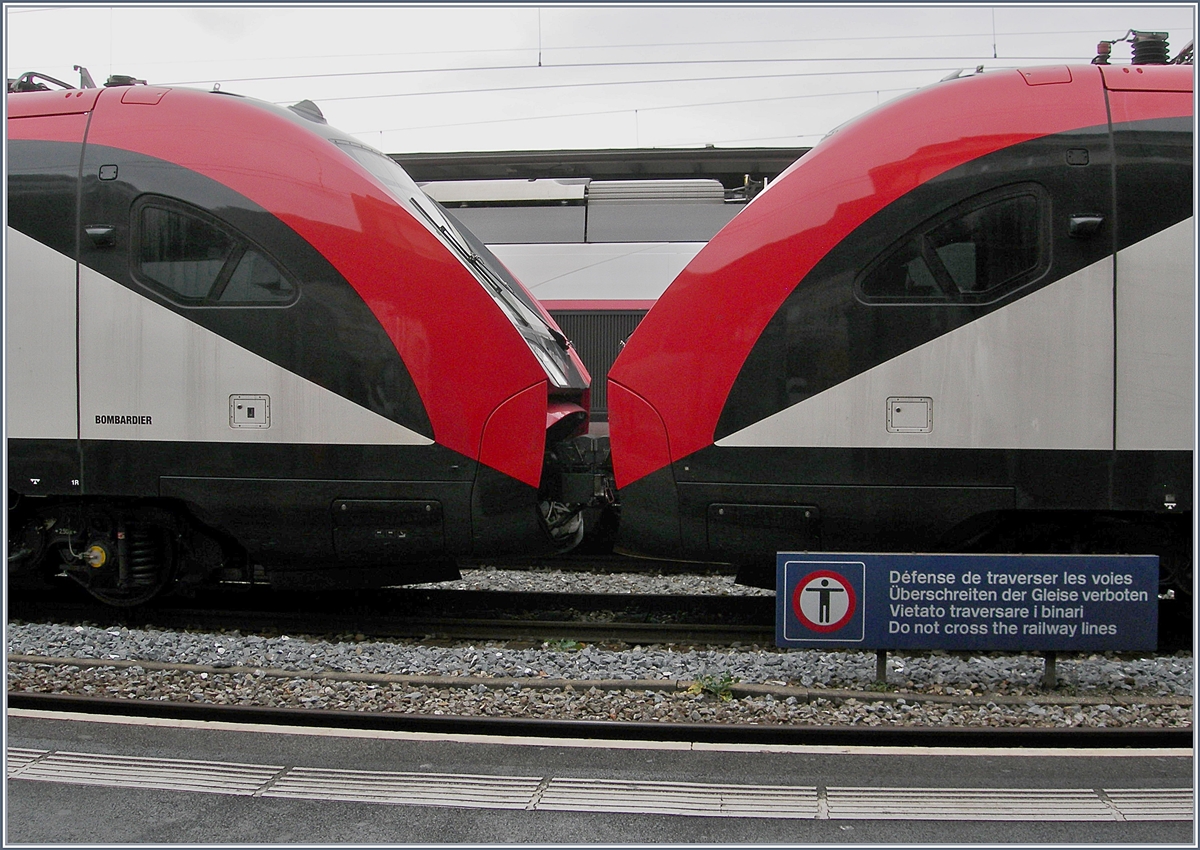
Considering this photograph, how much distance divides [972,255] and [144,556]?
5256 mm

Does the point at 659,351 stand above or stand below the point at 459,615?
above

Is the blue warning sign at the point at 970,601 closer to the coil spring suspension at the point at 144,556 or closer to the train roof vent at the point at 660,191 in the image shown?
the coil spring suspension at the point at 144,556

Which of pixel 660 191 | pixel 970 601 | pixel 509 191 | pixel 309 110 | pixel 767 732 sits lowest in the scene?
pixel 767 732

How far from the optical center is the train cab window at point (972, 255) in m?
4.88

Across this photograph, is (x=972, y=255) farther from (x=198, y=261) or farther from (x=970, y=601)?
(x=198, y=261)

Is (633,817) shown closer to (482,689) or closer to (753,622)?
(482,689)

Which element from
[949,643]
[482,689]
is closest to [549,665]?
[482,689]

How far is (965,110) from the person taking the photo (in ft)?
16.3

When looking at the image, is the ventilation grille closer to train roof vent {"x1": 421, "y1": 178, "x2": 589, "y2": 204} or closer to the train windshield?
train roof vent {"x1": 421, "y1": 178, "x2": 589, "y2": 204}

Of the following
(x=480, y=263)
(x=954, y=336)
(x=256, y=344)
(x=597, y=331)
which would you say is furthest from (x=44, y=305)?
(x=597, y=331)

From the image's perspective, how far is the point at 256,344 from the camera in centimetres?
530

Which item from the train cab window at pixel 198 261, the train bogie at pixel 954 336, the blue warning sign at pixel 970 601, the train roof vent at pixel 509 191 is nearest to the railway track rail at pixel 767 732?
the blue warning sign at pixel 970 601

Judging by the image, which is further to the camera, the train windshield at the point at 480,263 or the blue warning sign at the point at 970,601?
the train windshield at the point at 480,263

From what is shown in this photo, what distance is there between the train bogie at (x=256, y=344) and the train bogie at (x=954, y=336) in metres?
1.12
